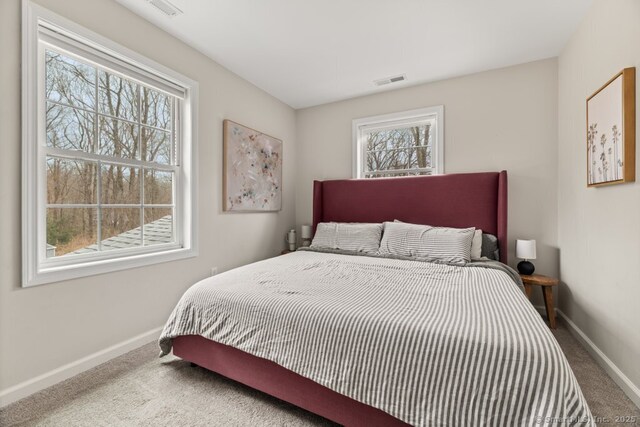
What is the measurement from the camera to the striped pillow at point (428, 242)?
8.34 feet

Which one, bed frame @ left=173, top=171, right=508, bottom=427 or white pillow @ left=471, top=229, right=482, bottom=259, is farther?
white pillow @ left=471, top=229, right=482, bottom=259

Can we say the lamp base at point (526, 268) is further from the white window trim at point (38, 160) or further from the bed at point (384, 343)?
the white window trim at point (38, 160)

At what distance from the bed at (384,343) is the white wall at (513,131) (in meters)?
0.98

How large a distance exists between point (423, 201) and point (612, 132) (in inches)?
63.1

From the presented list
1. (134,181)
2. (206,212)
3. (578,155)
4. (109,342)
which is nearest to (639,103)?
(578,155)

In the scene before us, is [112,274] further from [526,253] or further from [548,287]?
[548,287]

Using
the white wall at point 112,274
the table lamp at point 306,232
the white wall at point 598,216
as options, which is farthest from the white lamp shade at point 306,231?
the white wall at point 598,216

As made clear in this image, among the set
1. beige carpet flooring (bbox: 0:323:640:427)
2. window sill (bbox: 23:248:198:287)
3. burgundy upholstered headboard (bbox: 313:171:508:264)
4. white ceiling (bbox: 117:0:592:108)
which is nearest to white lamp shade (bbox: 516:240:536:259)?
burgundy upholstered headboard (bbox: 313:171:508:264)

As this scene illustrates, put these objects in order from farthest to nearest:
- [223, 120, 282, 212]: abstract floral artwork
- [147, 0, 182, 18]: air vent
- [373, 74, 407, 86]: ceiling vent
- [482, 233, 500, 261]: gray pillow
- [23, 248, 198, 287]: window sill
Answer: [373, 74, 407, 86]: ceiling vent
[223, 120, 282, 212]: abstract floral artwork
[482, 233, 500, 261]: gray pillow
[147, 0, 182, 18]: air vent
[23, 248, 198, 287]: window sill

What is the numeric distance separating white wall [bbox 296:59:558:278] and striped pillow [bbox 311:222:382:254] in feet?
3.84

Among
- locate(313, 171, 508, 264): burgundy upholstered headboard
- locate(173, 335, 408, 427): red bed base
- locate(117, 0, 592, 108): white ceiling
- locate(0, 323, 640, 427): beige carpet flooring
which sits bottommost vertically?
locate(0, 323, 640, 427): beige carpet flooring

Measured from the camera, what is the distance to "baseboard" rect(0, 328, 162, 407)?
1.57 metres

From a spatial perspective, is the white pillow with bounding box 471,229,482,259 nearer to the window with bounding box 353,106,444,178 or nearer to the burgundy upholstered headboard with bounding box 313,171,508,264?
the burgundy upholstered headboard with bounding box 313,171,508,264

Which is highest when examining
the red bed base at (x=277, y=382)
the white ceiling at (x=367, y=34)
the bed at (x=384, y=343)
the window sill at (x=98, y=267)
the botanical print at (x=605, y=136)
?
the white ceiling at (x=367, y=34)
